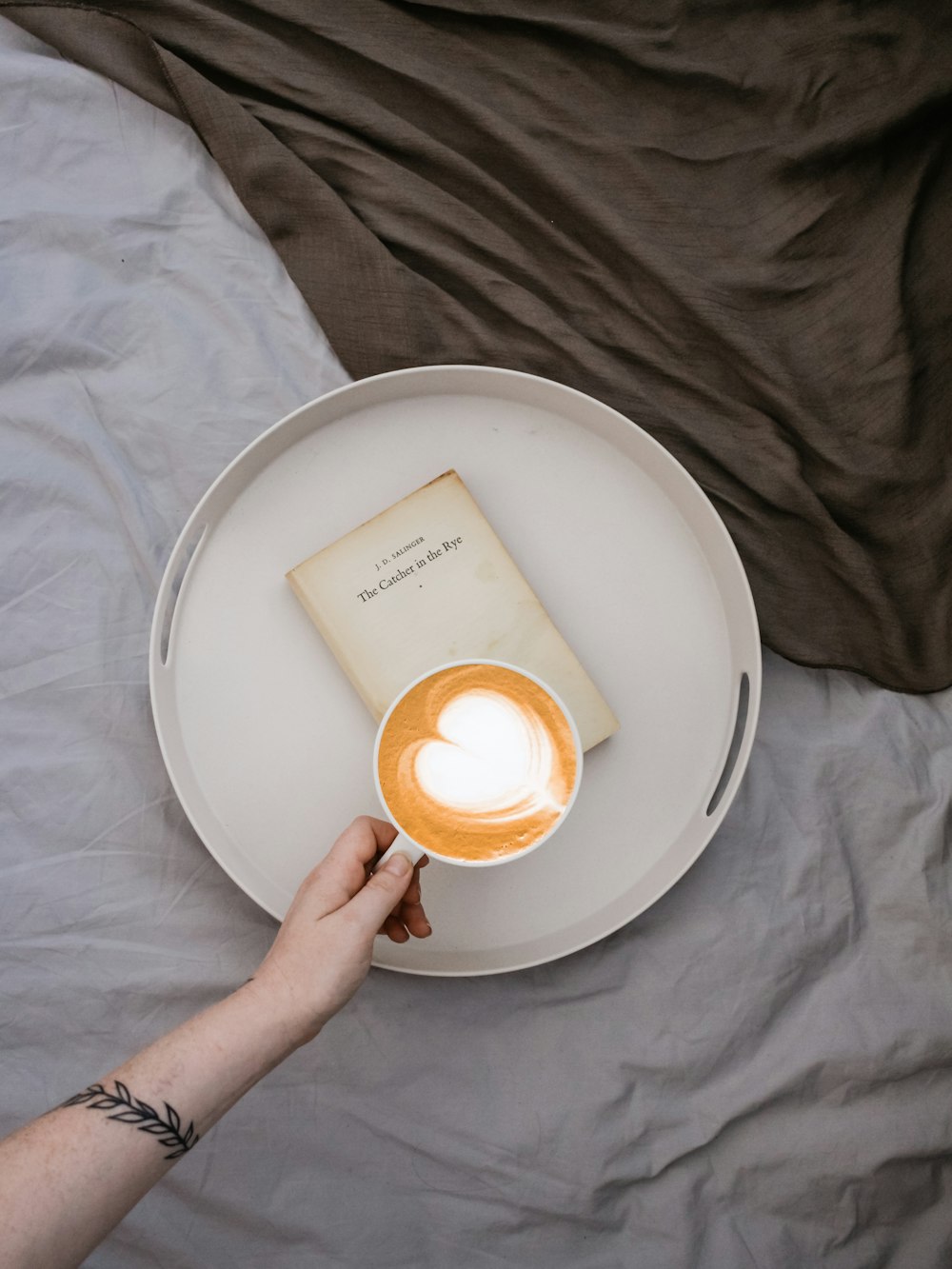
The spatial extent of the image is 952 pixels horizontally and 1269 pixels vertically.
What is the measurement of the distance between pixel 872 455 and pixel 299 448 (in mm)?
654

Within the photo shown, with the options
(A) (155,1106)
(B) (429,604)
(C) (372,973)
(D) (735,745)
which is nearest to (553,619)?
(B) (429,604)

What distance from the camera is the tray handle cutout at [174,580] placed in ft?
2.95

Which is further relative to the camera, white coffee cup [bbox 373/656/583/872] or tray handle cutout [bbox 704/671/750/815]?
tray handle cutout [bbox 704/671/750/815]

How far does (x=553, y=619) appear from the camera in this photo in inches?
37.0

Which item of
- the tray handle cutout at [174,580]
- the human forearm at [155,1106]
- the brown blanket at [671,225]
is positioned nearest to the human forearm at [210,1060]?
the human forearm at [155,1106]

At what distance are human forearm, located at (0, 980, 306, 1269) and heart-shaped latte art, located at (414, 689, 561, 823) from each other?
0.23 meters

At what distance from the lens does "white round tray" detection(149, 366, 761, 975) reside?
92 cm

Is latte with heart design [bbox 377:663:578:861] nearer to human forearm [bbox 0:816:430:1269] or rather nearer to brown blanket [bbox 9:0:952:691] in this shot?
human forearm [bbox 0:816:430:1269]

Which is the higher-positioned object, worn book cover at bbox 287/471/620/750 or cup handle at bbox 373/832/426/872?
worn book cover at bbox 287/471/620/750

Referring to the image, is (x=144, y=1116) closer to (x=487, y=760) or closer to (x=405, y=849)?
(x=405, y=849)

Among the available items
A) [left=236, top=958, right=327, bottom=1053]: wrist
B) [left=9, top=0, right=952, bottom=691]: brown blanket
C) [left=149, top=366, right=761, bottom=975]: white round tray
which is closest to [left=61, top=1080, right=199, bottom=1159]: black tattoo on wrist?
[left=236, top=958, right=327, bottom=1053]: wrist

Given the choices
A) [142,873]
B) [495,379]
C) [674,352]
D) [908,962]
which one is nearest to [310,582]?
[495,379]

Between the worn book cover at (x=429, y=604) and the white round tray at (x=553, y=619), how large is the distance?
37 millimetres

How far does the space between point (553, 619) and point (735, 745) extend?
0.24 metres
